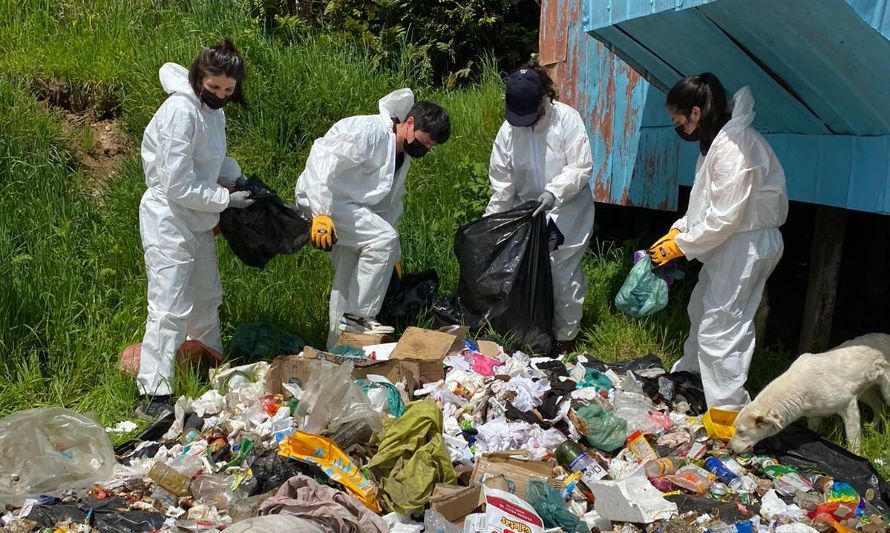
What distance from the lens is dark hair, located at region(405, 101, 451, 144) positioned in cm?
494

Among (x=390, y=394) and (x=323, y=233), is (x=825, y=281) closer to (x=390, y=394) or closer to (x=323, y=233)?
(x=390, y=394)

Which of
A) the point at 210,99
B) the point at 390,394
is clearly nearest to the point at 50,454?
the point at 390,394

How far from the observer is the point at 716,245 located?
14.0ft

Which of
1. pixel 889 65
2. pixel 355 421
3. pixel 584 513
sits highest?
pixel 889 65

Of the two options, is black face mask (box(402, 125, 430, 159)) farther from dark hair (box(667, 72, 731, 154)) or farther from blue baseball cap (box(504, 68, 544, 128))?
dark hair (box(667, 72, 731, 154))

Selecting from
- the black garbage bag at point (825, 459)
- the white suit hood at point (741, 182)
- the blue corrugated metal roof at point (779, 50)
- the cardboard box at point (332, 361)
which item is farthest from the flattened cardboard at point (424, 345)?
the blue corrugated metal roof at point (779, 50)

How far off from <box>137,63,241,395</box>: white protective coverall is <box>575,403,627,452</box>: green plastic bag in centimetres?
215

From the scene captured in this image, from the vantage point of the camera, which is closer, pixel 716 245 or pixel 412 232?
pixel 716 245

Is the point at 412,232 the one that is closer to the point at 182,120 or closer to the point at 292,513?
the point at 182,120

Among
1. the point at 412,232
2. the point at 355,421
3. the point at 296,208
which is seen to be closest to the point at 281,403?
the point at 355,421

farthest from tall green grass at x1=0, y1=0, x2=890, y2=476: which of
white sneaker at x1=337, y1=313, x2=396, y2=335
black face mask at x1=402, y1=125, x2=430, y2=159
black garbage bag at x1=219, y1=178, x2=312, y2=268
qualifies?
black face mask at x1=402, y1=125, x2=430, y2=159

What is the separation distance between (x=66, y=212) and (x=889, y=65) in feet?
16.7

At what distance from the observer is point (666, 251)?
178 inches

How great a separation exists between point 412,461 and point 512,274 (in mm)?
1766
